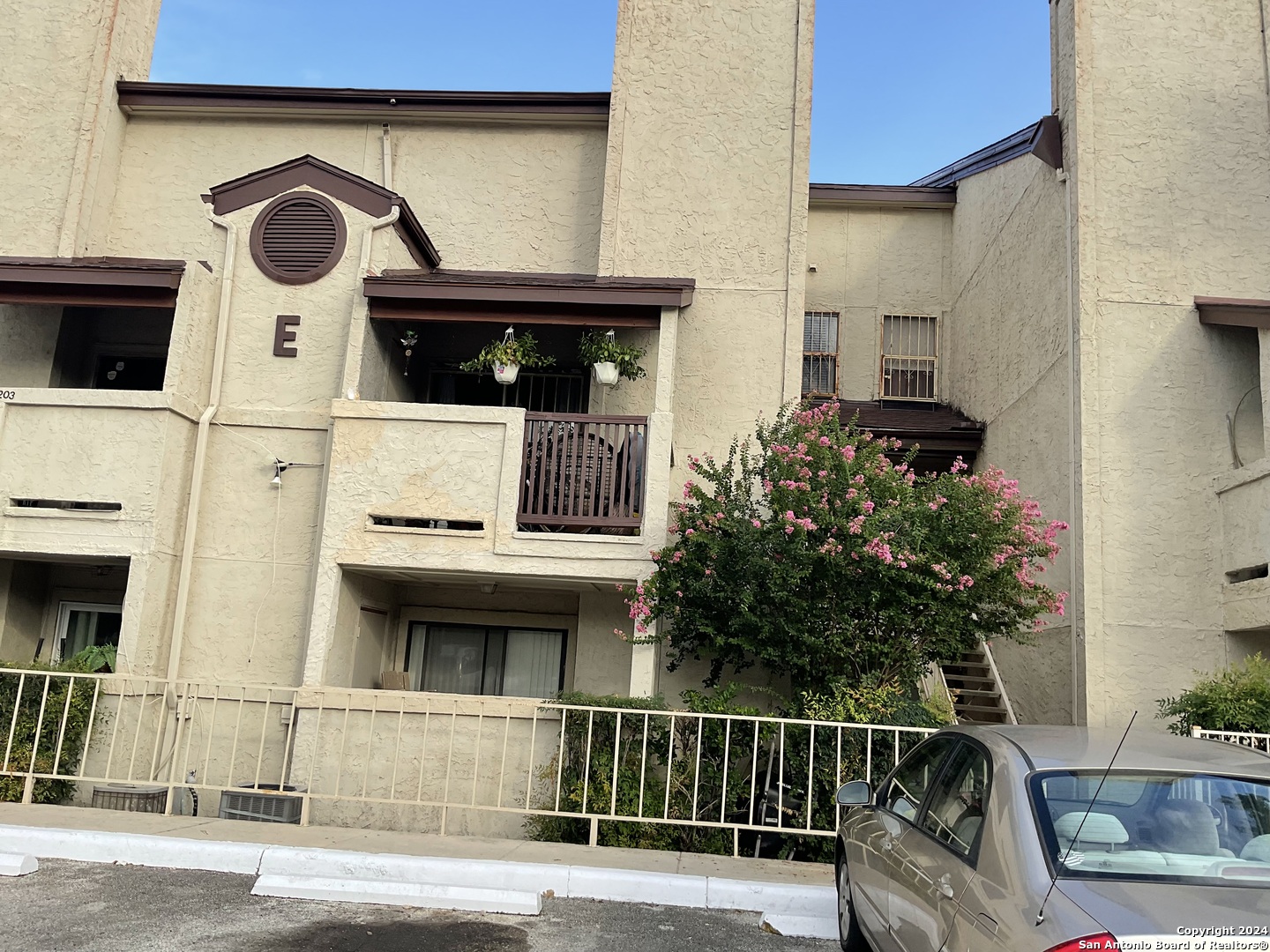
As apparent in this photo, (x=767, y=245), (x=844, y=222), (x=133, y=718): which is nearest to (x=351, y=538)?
(x=133, y=718)

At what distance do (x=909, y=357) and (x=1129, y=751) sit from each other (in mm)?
12645

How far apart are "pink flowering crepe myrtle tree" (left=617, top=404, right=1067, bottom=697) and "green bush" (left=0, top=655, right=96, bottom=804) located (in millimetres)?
5222

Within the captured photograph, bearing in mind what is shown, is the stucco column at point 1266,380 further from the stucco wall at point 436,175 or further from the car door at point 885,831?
the stucco wall at point 436,175

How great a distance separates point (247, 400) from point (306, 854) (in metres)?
6.58

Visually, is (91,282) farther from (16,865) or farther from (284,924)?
(284,924)

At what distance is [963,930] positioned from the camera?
3584mm

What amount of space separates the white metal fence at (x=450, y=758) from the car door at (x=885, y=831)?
7.16ft

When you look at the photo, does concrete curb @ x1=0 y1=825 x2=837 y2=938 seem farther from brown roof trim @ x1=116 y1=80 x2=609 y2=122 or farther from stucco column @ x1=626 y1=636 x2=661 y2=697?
brown roof trim @ x1=116 y1=80 x2=609 y2=122

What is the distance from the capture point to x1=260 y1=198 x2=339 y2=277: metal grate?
12.0m

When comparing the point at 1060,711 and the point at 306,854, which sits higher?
the point at 1060,711

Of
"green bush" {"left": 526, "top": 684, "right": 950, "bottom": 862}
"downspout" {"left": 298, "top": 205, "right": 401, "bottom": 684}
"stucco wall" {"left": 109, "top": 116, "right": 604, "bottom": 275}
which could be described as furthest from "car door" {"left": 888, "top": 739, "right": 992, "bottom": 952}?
"stucco wall" {"left": 109, "top": 116, "right": 604, "bottom": 275}

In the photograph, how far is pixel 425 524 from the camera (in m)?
11.3

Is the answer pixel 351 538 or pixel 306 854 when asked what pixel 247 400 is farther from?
pixel 306 854

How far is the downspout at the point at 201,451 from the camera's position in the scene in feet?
36.9
